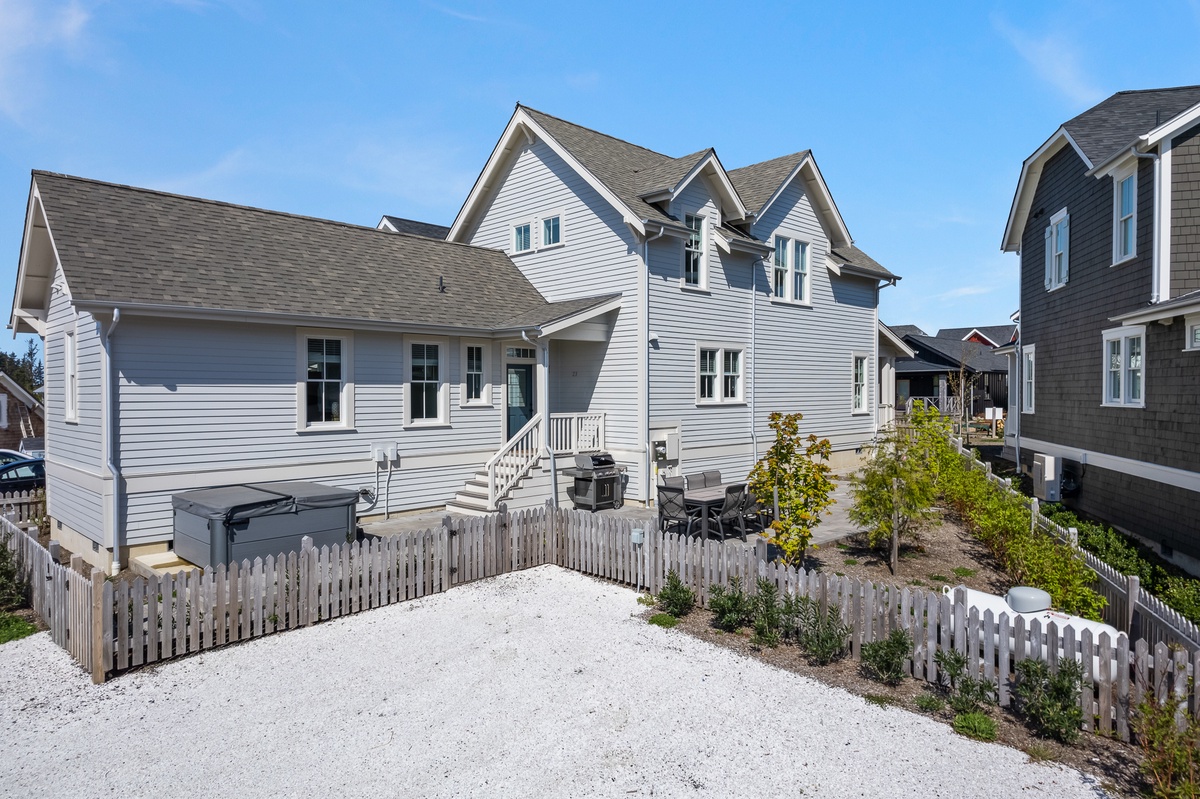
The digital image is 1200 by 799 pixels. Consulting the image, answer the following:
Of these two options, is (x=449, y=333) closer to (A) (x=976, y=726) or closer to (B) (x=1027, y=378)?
(A) (x=976, y=726)

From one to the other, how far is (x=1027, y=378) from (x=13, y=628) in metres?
24.5

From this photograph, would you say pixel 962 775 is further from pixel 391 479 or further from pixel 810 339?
pixel 810 339

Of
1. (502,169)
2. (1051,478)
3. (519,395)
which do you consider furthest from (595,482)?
(1051,478)

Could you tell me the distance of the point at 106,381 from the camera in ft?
38.2

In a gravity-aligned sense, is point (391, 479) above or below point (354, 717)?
above

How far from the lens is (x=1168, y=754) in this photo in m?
5.14

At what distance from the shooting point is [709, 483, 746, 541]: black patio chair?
13281 millimetres

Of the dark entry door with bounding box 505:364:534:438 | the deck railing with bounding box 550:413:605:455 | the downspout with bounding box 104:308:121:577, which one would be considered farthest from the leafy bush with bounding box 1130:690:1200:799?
the dark entry door with bounding box 505:364:534:438

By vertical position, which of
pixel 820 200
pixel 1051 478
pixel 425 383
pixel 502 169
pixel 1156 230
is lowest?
pixel 1051 478

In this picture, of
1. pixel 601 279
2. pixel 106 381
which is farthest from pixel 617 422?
pixel 106 381

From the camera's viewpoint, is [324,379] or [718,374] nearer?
[324,379]

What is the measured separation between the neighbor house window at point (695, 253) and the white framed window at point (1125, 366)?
9.26m

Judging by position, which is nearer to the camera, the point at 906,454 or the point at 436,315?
the point at 906,454

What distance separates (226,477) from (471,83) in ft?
31.4
